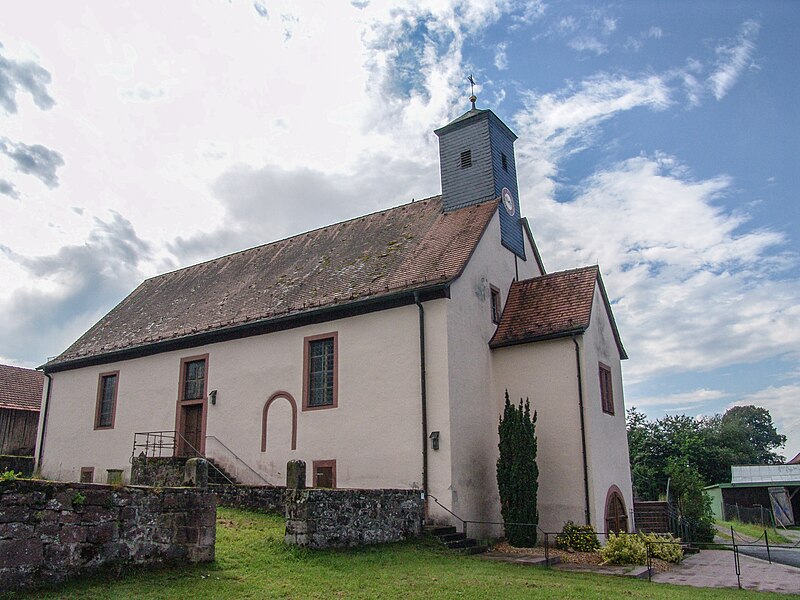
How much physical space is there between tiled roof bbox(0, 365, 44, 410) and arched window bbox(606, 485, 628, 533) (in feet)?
84.8

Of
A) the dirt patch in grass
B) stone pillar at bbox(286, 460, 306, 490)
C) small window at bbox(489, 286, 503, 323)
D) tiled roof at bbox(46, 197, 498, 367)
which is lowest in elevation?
the dirt patch in grass

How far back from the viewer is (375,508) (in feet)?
47.6

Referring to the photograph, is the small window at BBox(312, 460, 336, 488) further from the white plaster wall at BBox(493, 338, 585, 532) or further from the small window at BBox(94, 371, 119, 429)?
the small window at BBox(94, 371, 119, 429)

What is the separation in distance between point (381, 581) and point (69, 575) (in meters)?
4.68

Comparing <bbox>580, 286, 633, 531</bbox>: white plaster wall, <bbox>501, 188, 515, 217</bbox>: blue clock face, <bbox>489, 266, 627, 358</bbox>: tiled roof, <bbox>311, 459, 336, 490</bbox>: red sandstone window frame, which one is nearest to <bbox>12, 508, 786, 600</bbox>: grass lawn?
<bbox>311, 459, 336, 490</bbox>: red sandstone window frame

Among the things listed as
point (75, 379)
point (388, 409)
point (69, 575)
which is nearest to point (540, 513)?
point (388, 409)

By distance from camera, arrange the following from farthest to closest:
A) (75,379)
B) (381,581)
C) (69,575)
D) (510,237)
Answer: (75,379) < (510,237) < (381,581) < (69,575)

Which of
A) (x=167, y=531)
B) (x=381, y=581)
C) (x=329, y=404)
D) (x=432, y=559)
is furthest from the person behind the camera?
(x=329, y=404)

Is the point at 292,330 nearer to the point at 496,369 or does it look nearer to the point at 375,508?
the point at 496,369

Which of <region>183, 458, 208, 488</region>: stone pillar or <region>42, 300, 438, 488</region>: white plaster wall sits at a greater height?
<region>42, 300, 438, 488</region>: white plaster wall

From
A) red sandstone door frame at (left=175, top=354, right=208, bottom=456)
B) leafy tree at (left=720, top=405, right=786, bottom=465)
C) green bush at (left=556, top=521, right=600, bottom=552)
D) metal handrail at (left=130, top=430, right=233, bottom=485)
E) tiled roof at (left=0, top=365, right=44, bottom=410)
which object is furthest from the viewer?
leafy tree at (left=720, top=405, right=786, bottom=465)

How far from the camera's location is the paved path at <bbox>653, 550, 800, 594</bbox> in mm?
13173

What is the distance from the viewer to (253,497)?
16.8 meters

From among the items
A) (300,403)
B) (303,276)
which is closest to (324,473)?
(300,403)
